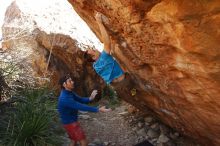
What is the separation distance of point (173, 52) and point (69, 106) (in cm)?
219

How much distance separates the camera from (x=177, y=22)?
3.96 m

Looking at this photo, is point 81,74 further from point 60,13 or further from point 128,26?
point 128,26

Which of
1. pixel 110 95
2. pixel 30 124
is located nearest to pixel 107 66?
pixel 30 124

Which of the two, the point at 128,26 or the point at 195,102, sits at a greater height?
the point at 128,26

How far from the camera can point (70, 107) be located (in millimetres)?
6023

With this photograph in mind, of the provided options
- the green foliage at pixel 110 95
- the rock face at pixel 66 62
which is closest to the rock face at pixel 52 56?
the rock face at pixel 66 62

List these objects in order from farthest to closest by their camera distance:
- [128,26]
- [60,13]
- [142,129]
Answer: [60,13]
[142,129]
[128,26]

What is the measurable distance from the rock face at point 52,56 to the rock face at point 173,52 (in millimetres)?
3168

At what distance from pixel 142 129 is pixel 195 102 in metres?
3.00

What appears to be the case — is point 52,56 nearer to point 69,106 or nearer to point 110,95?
point 110,95

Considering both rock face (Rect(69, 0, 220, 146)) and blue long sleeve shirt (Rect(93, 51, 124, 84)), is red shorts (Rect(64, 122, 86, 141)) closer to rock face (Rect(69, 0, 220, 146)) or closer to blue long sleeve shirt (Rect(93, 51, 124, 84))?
rock face (Rect(69, 0, 220, 146))

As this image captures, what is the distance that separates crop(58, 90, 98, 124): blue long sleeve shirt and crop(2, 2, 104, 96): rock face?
10.5 feet

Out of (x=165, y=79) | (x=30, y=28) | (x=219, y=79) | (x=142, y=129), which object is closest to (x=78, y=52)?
(x=30, y=28)

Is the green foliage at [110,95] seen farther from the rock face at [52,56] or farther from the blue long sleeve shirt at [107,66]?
the blue long sleeve shirt at [107,66]
